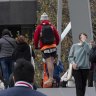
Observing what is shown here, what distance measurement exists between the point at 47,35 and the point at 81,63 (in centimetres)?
115

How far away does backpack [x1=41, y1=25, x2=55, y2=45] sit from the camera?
44.0 feet

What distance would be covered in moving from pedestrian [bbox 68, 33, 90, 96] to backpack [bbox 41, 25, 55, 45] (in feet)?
2.20

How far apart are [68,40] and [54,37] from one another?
53.3 ft

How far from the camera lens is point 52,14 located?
1211 inches

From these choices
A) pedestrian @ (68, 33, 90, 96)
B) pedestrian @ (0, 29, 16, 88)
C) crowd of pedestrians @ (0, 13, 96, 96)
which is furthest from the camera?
pedestrian @ (0, 29, 16, 88)

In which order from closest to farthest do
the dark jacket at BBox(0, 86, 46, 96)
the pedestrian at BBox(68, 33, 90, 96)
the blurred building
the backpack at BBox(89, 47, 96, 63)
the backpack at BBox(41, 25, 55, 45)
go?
the dark jacket at BBox(0, 86, 46, 96) → the backpack at BBox(89, 47, 96, 63) → the pedestrian at BBox(68, 33, 90, 96) → the backpack at BBox(41, 25, 55, 45) → the blurred building

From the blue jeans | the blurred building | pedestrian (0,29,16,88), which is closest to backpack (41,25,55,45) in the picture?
pedestrian (0,29,16,88)

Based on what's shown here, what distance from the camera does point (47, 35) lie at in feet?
44.2

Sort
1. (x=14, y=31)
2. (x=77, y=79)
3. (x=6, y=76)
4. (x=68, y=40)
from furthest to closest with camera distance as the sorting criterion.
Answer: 1. (x=14, y=31)
2. (x=68, y=40)
3. (x=6, y=76)
4. (x=77, y=79)

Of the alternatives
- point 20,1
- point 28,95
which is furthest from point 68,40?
point 28,95

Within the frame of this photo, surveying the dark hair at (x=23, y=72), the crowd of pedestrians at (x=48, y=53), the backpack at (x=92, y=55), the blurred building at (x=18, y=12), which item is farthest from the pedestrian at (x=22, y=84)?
the blurred building at (x=18, y=12)

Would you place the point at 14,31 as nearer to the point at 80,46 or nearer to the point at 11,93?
the point at 80,46

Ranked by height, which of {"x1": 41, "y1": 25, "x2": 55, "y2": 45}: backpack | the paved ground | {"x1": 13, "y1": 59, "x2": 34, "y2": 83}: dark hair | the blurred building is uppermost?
the blurred building

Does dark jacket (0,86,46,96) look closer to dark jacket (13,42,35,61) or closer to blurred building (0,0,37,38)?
dark jacket (13,42,35,61)
